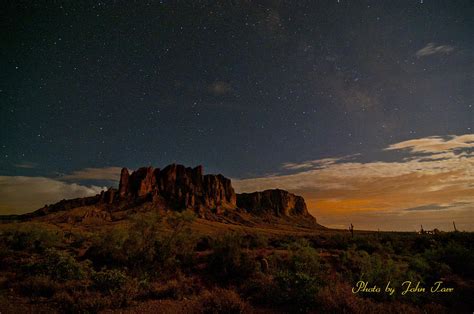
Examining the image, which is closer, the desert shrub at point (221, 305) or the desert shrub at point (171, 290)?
the desert shrub at point (221, 305)

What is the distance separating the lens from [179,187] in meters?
129

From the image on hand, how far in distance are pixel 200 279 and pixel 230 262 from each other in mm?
2197

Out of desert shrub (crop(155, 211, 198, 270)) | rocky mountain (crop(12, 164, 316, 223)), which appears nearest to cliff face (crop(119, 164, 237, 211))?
rocky mountain (crop(12, 164, 316, 223))

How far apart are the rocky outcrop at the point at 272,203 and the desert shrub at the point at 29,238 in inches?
5165

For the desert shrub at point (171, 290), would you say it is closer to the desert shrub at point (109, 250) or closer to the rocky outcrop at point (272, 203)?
the desert shrub at point (109, 250)

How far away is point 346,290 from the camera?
9.91 m

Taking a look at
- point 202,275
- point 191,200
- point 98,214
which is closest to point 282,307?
point 202,275

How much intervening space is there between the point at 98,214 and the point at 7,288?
7983cm

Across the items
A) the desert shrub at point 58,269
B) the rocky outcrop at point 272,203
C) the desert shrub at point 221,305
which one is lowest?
the desert shrub at point 221,305

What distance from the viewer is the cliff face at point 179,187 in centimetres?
11500

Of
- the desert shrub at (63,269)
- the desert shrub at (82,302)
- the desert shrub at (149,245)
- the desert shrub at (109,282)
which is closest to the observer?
the desert shrub at (82,302)

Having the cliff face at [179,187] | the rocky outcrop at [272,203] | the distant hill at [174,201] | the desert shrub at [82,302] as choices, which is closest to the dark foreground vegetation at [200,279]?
the desert shrub at [82,302]

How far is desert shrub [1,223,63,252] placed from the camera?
841 inches

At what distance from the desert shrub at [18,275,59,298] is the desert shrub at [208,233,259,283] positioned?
763 cm
